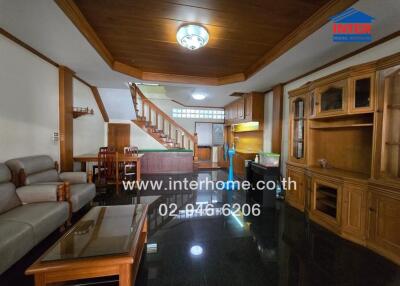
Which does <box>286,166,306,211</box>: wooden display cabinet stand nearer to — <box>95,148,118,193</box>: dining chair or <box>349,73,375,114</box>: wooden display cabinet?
<box>349,73,375,114</box>: wooden display cabinet

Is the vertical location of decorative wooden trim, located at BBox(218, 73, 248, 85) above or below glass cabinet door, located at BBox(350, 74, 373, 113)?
above

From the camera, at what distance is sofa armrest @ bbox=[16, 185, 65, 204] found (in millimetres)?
2254

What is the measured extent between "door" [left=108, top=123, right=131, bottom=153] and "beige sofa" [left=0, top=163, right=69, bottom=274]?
4.43m

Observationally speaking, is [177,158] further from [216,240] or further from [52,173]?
[216,240]

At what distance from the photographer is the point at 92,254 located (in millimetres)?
1322

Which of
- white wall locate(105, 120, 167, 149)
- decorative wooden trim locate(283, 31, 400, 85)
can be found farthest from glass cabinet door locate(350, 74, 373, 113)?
white wall locate(105, 120, 167, 149)

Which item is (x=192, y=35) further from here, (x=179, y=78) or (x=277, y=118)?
(x=277, y=118)

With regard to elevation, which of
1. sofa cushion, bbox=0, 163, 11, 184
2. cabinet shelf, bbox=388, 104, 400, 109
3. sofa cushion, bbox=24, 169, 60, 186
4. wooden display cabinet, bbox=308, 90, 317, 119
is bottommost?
sofa cushion, bbox=24, 169, 60, 186

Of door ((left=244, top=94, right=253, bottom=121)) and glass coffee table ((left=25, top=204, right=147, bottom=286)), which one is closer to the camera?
glass coffee table ((left=25, top=204, right=147, bottom=286))

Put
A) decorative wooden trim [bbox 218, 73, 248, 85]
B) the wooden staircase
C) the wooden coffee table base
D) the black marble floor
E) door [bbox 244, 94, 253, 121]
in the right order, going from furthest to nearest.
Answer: the wooden staircase < door [bbox 244, 94, 253, 121] < decorative wooden trim [bbox 218, 73, 248, 85] < the black marble floor < the wooden coffee table base

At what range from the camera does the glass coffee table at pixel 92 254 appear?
1.21 m

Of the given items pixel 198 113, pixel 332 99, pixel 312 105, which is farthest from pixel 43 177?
pixel 198 113

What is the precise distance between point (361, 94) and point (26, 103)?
4744 mm

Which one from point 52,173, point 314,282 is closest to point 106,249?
point 314,282
